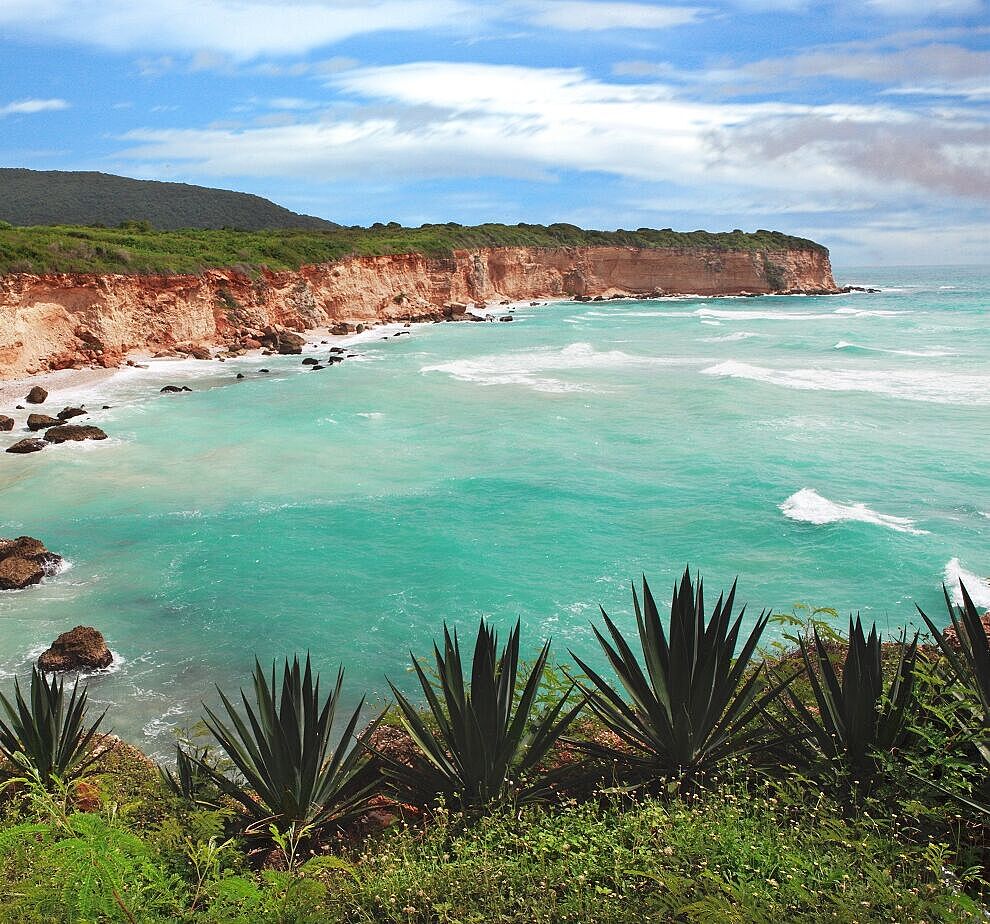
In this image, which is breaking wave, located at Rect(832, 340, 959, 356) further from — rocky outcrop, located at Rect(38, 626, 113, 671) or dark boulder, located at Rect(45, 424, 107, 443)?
rocky outcrop, located at Rect(38, 626, 113, 671)

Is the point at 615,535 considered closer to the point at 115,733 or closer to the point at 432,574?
the point at 432,574

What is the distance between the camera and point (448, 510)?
1538 centimetres

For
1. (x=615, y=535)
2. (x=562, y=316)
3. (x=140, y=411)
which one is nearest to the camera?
(x=615, y=535)

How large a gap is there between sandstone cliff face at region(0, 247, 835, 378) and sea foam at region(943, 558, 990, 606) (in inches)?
1141

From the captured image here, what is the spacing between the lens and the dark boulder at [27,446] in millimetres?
18969

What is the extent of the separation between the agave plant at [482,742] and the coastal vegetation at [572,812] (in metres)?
0.01

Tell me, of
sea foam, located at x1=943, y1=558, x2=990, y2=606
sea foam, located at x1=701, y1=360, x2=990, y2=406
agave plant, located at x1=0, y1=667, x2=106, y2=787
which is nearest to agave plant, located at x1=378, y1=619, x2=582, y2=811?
agave plant, located at x1=0, y1=667, x2=106, y2=787

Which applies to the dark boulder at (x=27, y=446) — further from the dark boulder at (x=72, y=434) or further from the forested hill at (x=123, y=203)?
the forested hill at (x=123, y=203)

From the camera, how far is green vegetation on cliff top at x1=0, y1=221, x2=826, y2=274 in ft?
102

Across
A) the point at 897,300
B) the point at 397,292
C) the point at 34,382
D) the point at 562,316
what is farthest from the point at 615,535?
the point at 897,300

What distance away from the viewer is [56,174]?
112250 millimetres

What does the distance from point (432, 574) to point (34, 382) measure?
22.3m

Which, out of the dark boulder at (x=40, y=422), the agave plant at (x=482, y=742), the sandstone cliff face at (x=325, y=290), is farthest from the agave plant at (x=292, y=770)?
the sandstone cliff face at (x=325, y=290)

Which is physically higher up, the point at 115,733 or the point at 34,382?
the point at 34,382
